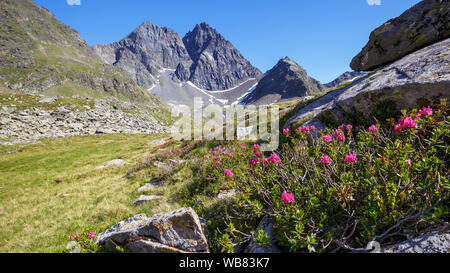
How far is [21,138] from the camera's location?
40.8 meters

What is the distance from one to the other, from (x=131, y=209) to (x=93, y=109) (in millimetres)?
79147

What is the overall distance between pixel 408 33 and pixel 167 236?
42.4ft

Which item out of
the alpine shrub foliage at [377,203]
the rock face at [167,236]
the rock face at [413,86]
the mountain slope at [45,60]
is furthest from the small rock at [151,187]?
the mountain slope at [45,60]

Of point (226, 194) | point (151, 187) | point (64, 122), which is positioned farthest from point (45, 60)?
point (226, 194)

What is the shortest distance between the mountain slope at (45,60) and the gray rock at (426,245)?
14138 centimetres

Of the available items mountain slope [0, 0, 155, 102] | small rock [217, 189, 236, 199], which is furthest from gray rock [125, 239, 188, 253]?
mountain slope [0, 0, 155, 102]

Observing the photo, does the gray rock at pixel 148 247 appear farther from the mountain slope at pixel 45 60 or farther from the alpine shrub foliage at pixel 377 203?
the mountain slope at pixel 45 60

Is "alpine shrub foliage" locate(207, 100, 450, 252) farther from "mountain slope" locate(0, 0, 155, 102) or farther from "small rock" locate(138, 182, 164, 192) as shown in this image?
"mountain slope" locate(0, 0, 155, 102)

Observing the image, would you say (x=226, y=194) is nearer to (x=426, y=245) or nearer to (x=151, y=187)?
(x=426, y=245)

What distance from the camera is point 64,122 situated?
5450 cm

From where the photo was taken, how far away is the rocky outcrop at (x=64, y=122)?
141 ft
